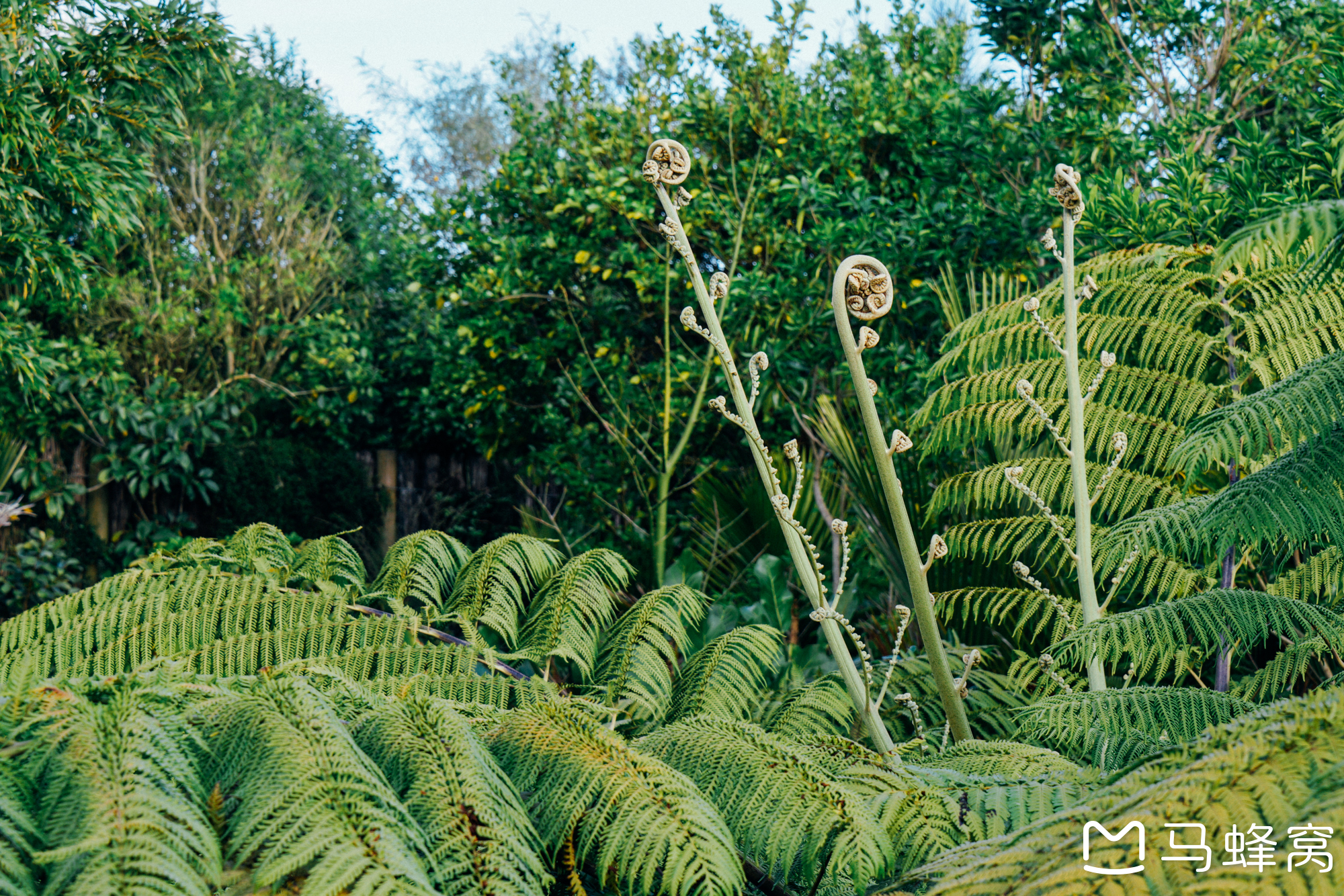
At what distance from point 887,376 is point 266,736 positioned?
423cm

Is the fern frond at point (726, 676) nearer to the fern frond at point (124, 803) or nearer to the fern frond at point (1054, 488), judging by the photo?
the fern frond at point (1054, 488)

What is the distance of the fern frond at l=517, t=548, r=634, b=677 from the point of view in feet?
5.80

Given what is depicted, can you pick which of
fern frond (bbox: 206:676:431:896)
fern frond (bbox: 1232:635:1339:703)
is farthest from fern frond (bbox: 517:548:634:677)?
fern frond (bbox: 1232:635:1339:703)

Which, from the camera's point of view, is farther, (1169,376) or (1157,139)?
(1157,139)

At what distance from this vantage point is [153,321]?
7.30m

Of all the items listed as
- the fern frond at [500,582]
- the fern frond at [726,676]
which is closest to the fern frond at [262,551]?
the fern frond at [500,582]

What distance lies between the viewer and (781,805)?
1.01 meters

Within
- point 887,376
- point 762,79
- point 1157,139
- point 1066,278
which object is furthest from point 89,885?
point 762,79

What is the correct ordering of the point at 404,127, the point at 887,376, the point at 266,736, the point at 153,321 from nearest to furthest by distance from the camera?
the point at 266,736
the point at 887,376
the point at 153,321
the point at 404,127

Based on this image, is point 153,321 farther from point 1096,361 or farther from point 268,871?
point 268,871

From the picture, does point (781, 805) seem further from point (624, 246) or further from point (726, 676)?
point (624, 246)

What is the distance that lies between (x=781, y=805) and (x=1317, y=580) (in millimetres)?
1380

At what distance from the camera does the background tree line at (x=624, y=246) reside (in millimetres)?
4527

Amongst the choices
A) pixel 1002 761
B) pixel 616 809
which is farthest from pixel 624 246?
pixel 616 809
